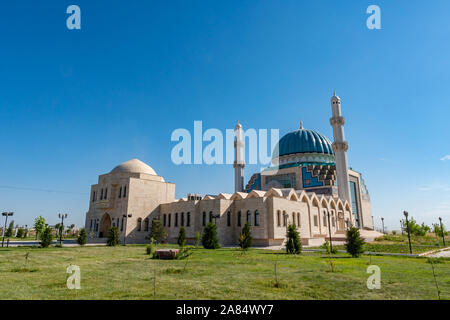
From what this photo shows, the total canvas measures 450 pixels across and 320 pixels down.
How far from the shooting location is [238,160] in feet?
168

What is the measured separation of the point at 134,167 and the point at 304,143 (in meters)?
30.9

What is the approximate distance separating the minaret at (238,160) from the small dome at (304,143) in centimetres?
729

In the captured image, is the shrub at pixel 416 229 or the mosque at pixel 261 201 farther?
the shrub at pixel 416 229

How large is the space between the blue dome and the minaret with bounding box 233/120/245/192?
7901mm

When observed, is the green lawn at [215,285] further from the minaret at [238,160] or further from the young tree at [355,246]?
the minaret at [238,160]

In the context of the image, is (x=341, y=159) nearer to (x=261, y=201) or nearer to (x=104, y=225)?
(x=261, y=201)

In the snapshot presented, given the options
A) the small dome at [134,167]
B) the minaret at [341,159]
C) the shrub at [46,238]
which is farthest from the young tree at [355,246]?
the minaret at [341,159]

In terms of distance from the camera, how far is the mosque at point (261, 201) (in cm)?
2789

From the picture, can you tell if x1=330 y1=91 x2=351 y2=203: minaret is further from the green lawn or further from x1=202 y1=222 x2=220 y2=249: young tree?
the green lawn

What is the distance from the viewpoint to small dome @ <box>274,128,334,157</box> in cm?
5122

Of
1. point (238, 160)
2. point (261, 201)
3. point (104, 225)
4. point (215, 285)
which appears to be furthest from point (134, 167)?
point (215, 285)

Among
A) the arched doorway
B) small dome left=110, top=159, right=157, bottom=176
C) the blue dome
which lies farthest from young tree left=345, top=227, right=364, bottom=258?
the blue dome
